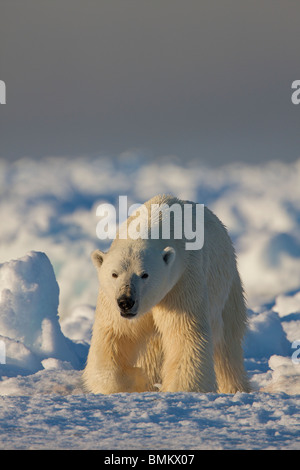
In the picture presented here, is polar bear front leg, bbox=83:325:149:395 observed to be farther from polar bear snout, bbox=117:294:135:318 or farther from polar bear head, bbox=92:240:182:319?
polar bear snout, bbox=117:294:135:318

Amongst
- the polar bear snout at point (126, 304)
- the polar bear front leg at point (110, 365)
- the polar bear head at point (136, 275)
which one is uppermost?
the polar bear head at point (136, 275)

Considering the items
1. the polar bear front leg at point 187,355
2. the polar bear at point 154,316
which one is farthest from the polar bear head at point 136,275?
the polar bear front leg at point 187,355

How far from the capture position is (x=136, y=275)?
5750 mm

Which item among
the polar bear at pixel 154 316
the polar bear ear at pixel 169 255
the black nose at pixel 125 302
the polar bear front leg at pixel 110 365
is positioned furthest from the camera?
the polar bear front leg at pixel 110 365

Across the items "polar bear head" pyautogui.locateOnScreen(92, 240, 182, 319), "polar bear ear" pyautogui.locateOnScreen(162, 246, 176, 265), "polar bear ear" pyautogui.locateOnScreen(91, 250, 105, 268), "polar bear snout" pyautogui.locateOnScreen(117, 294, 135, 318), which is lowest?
"polar bear snout" pyautogui.locateOnScreen(117, 294, 135, 318)

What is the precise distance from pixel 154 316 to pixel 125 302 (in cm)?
99

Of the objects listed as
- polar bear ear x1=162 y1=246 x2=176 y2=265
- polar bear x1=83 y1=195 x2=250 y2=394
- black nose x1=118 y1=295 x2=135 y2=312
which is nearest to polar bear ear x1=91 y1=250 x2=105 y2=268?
polar bear x1=83 y1=195 x2=250 y2=394

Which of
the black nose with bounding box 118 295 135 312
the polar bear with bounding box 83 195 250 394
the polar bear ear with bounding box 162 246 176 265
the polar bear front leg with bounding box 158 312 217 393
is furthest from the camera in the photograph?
the polar bear front leg with bounding box 158 312 217 393

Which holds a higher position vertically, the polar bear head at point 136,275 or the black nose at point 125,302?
the polar bear head at point 136,275

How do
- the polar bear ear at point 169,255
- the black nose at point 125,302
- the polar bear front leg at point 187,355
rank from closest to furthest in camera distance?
the black nose at point 125,302
the polar bear ear at point 169,255
the polar bear front leg at point 187,355

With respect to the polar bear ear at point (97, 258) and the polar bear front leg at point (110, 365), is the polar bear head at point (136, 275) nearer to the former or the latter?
the polar bear ear at point (97, 258)

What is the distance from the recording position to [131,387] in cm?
657

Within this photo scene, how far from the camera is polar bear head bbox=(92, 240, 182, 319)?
5.68 metres

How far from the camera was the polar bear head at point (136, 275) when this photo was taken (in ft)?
18.6
